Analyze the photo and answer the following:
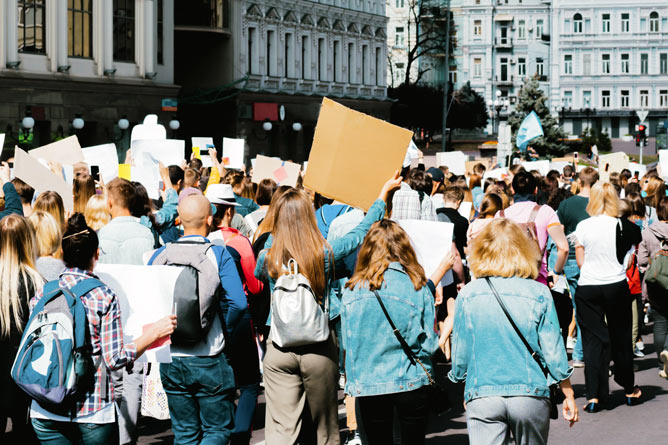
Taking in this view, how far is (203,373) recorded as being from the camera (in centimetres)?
665

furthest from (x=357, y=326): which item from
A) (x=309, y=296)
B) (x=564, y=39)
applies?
(x=564, y=39)

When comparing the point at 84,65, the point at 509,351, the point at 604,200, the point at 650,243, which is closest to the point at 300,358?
the point at 509,351

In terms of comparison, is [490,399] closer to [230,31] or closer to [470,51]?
[230,31]

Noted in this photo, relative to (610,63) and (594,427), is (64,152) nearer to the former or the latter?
(594,427)

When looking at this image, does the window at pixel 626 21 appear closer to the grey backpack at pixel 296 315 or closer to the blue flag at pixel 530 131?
the blue flag at pixel 530 131

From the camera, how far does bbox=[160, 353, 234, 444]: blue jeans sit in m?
6.65

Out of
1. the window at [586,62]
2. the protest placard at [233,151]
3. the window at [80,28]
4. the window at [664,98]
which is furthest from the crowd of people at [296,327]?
the window at [664,98]

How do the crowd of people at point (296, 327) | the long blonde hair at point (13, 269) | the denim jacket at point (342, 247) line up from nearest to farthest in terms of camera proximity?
1. the crowd of people at point (296, 327)
2. the long blonde hair at point (13, 269)
3. the denim jacket at point (342, 247)

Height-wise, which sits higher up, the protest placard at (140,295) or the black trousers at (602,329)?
the protest placard at (140,295)

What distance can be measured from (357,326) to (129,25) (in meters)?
35.4

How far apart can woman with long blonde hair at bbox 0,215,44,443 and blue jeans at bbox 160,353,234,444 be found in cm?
89

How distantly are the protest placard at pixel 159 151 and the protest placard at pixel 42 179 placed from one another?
476cm

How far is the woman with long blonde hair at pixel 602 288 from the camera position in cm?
970

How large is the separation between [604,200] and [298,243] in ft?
13.0
